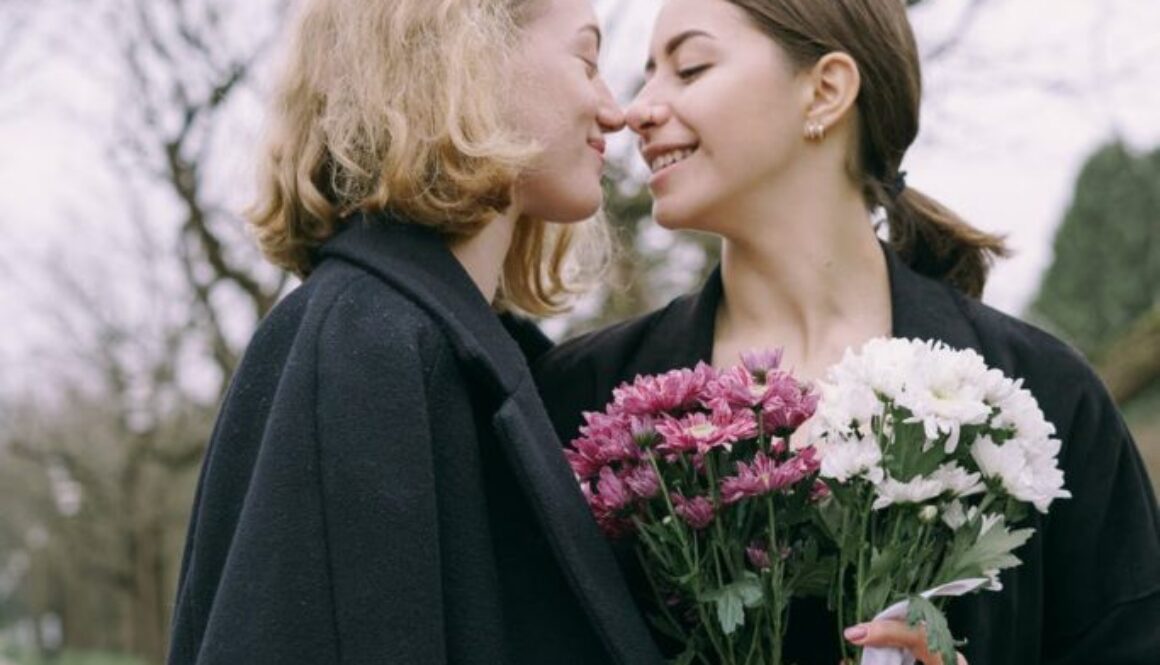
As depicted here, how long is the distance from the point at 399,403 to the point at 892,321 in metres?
1.25

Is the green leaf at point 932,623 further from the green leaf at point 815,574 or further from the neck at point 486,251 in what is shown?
the neck at point 486,251

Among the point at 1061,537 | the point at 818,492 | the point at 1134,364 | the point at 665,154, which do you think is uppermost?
the point at 665,154

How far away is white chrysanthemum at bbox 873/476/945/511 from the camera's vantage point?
85.4 inches

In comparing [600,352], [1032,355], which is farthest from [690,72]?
[1032,355]

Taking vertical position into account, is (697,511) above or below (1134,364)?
above

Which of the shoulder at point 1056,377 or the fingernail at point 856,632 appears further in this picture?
the shoulder at point 1056,377

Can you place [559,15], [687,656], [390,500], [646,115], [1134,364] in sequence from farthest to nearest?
1. [1134,364]
2. [646,115]
3. [559,15]
4. [687,656]
5. [390,500]

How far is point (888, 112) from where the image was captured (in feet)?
10.5

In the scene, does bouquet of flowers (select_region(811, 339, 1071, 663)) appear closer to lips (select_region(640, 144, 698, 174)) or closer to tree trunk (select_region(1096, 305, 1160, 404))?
lips (select_region(640, 144, 698, 174))

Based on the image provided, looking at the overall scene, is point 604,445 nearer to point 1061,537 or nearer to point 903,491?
point 903,491

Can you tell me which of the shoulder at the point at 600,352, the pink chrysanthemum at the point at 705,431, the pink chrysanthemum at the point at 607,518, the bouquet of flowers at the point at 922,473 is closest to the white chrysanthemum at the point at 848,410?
the bouquet of flowers at the point at 922,473

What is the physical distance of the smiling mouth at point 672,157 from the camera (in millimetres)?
3076

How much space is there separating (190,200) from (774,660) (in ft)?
16.3

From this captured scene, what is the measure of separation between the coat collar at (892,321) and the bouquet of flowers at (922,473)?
→ 706 millimetres
